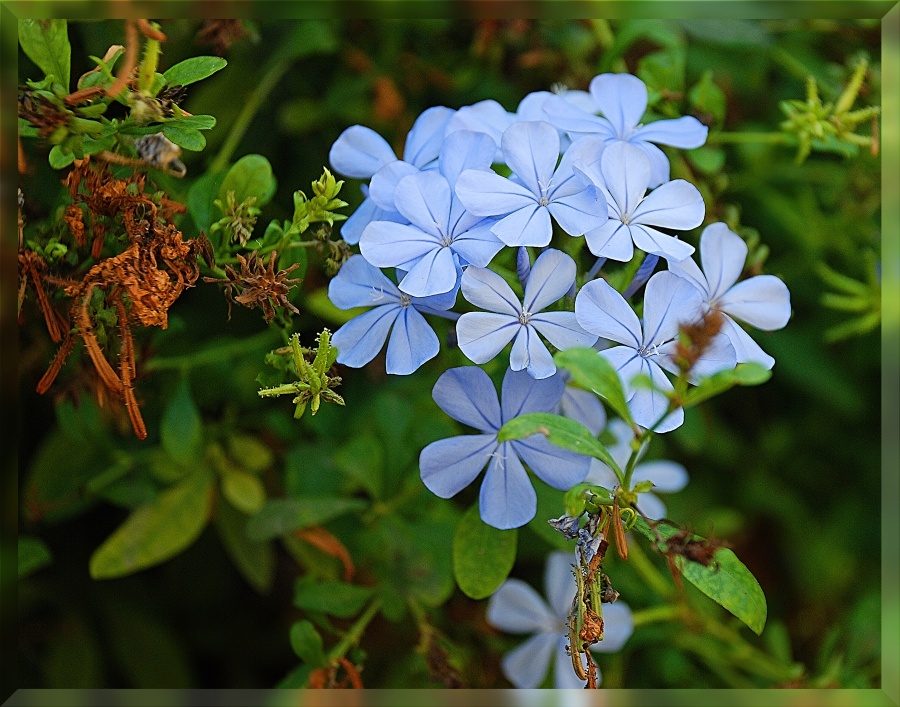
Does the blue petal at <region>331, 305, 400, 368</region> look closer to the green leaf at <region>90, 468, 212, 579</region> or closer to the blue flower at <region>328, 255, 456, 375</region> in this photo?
the blue flower at <region>328, 255, 456, 375</region>

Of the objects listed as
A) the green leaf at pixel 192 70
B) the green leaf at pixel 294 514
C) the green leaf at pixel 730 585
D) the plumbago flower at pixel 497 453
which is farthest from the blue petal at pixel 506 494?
the green leaf at pixel 192 70

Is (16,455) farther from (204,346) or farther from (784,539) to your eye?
(784,539)

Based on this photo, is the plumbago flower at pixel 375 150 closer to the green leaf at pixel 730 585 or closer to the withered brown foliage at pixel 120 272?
the withered brown foliage at pixel 120 272

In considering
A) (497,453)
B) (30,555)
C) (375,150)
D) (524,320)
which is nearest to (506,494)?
(497,453)

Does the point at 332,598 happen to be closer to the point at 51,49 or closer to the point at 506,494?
the point at 506,494

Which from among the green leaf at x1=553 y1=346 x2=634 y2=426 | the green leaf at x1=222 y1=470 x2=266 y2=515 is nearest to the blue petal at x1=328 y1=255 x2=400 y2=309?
the green leaf at x1=553 y1=346 x2=634 y2=426

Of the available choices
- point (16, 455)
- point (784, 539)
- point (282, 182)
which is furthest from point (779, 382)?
point (16, 455)
